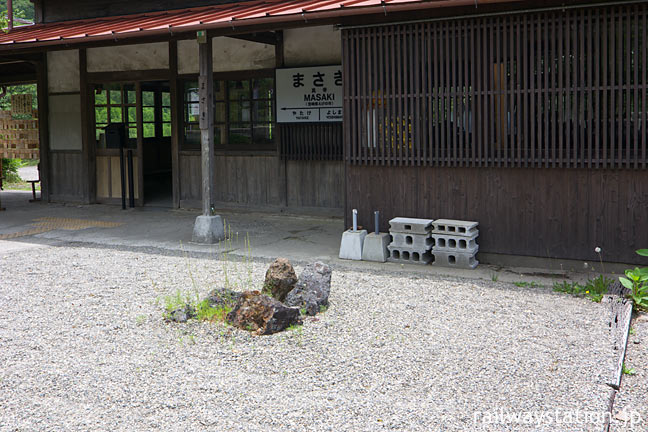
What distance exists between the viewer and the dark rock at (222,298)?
5314mm

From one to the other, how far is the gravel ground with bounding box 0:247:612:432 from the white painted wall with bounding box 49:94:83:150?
6.98m

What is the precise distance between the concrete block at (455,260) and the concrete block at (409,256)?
12cm

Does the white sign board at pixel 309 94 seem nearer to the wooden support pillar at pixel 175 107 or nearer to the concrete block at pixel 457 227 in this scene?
the wooden support pillar at pixel 175 107

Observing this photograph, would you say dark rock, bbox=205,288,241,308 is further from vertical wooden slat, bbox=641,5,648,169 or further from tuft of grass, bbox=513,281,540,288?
vertical wooden slat, bbox=641,5,648,169

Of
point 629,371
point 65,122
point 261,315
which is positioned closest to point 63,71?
point 65,122

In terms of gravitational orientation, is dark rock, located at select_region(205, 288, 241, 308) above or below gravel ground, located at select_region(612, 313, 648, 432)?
above

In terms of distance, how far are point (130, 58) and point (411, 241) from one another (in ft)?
23.1

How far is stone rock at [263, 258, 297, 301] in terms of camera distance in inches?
215

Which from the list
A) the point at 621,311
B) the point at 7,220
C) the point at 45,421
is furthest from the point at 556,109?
the point at 7,220

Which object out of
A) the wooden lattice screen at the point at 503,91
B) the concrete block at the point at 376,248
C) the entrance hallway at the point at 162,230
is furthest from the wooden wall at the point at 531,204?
the entrance hallway at the point at 162,230

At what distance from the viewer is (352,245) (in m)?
7.65

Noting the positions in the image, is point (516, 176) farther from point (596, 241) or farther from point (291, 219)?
point (291, 219)

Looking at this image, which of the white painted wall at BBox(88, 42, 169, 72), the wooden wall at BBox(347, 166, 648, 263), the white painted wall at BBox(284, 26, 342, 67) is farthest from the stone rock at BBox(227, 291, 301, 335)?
the white painted wall at BBox(88, 42, 169, 72)

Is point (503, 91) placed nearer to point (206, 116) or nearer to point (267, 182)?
point (206, 116)
